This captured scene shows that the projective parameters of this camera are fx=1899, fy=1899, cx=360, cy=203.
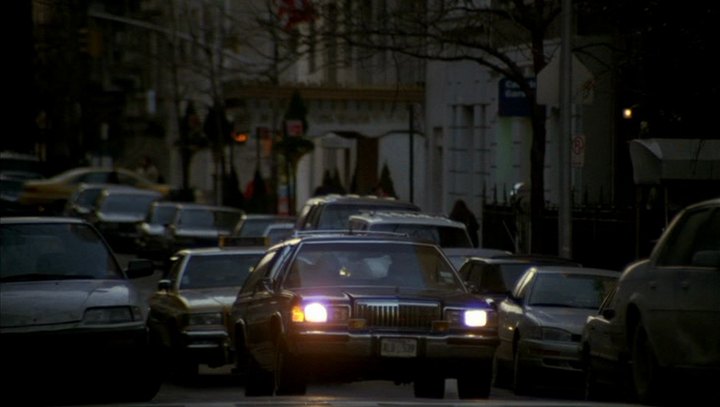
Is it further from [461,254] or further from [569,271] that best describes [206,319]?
[461,254]

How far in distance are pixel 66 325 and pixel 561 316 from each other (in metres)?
6.43

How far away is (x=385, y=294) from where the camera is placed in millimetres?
16234

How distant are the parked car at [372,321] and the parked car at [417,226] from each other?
8.70 meters

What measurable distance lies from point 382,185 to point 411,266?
1299 inches

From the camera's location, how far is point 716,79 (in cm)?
2125

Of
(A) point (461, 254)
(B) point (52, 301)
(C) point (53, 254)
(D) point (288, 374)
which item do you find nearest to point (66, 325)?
(B) point (52, 301)

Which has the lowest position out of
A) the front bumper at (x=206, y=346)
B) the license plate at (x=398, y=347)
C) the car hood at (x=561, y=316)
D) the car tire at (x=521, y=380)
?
the car tire at (x=521, y=380)

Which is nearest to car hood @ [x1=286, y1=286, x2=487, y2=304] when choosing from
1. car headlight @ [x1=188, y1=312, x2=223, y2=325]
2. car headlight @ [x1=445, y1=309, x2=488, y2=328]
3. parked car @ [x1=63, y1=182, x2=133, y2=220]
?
car headlight @ [x1=445, y1=309, x2=488, y2=328]

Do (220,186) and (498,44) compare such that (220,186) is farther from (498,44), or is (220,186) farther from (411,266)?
(411,266)

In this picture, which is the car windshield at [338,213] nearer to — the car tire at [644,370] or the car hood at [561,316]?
the car hood at [561,316]

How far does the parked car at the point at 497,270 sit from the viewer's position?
23.4 m

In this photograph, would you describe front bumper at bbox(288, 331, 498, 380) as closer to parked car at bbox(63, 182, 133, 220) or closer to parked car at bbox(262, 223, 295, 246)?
parked car at bbox(262, 223, 295, 246)

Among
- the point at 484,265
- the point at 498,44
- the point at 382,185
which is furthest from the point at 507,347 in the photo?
the point at 382,185

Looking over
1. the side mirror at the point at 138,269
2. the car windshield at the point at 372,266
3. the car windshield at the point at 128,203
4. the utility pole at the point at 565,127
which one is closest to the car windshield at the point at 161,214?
the car windshield at the point at 128,203
